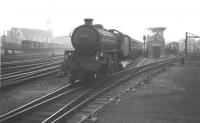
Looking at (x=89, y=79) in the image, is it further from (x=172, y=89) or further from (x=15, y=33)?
(x=15, y=33)

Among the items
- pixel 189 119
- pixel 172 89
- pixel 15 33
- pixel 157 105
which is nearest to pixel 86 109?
pixel 157 105

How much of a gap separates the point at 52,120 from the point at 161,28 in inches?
1813

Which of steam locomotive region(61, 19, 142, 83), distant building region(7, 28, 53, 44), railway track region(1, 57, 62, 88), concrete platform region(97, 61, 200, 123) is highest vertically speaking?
distant building region(7, 28, 53, 44)

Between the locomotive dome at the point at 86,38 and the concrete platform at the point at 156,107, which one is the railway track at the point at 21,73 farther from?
the concrete platform at the point at 156,107

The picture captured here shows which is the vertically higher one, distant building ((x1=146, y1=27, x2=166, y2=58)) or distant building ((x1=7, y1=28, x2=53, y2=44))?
distant building ((x1=7, y1=28, x2=53, y2=44))

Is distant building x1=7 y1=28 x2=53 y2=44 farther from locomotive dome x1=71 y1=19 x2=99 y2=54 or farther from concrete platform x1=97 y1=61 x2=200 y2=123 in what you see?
concrete platform x1=97 y1=61 x2=200 y2=123

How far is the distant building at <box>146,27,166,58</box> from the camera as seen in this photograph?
42838mm

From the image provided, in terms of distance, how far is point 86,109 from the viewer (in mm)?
8375

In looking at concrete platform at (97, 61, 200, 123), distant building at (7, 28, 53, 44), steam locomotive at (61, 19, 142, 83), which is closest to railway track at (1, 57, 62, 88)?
steam locomotive at (61, 19, 142, 83)

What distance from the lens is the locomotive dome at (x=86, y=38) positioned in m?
12.9

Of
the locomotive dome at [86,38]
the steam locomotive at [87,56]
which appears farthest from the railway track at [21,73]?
the locomotive dome at [86,38]

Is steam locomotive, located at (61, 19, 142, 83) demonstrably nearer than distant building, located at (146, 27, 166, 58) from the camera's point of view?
Yes

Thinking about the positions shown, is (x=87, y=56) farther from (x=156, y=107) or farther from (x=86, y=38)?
(x=156, y=107)

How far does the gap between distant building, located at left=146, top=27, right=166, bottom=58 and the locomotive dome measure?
29.3 m
